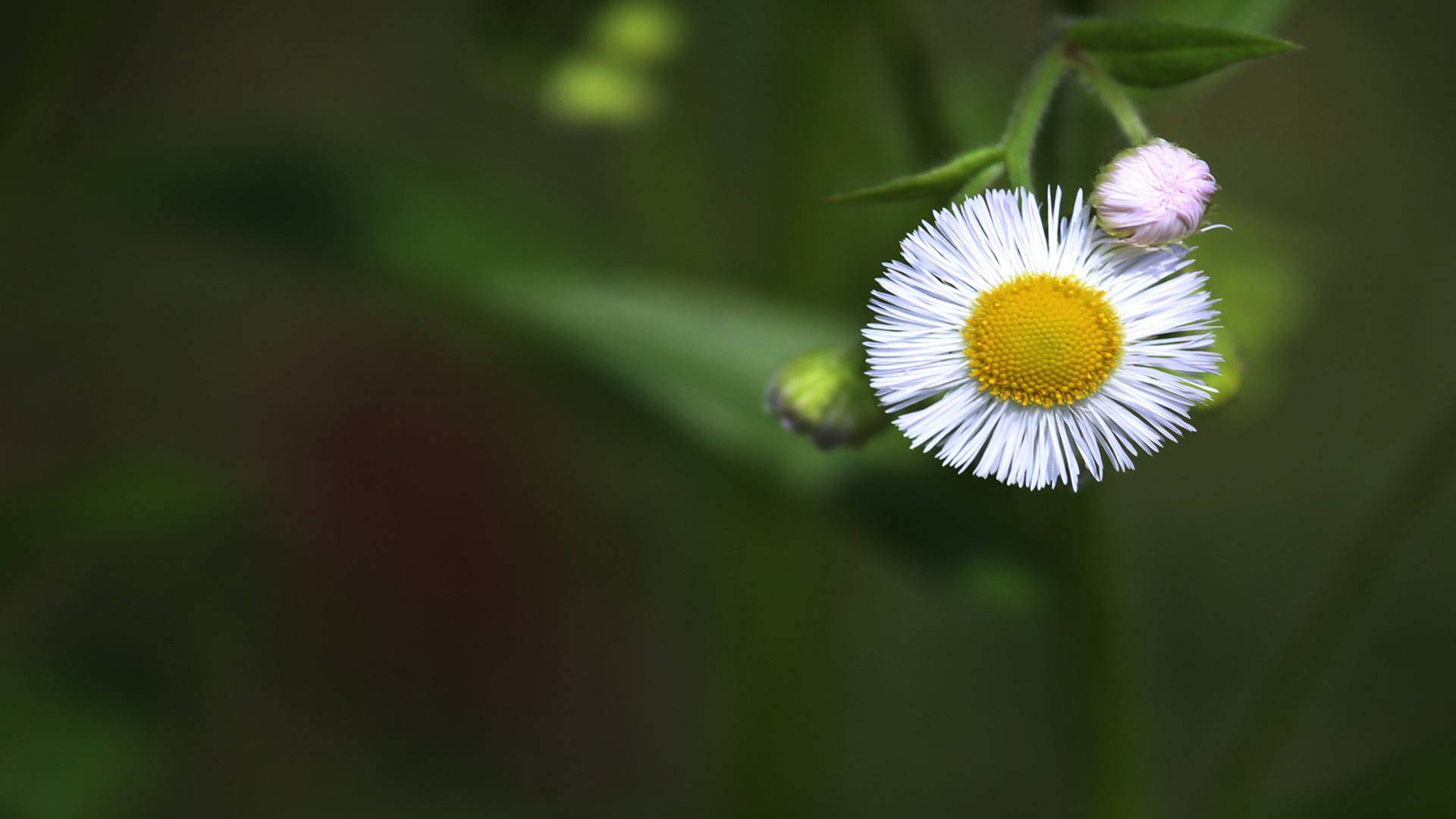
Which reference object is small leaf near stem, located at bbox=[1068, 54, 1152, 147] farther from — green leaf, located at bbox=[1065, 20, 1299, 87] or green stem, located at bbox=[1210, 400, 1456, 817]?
green stem, located at bbox=[1210, 400, 1456, 817]

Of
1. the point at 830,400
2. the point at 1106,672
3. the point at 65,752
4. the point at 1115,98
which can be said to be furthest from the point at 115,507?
the point at 1115,98

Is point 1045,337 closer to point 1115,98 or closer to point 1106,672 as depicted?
point 1115,98

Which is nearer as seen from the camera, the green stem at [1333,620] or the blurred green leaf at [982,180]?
the blurred green leaf at [982,180]

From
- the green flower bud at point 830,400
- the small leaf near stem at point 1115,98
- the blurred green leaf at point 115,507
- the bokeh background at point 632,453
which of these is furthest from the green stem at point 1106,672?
the blurred green leaf at point 115,507

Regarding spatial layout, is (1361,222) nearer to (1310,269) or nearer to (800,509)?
(1310,269)

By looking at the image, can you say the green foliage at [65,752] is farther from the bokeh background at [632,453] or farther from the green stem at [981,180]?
the green stem at [981,180]
